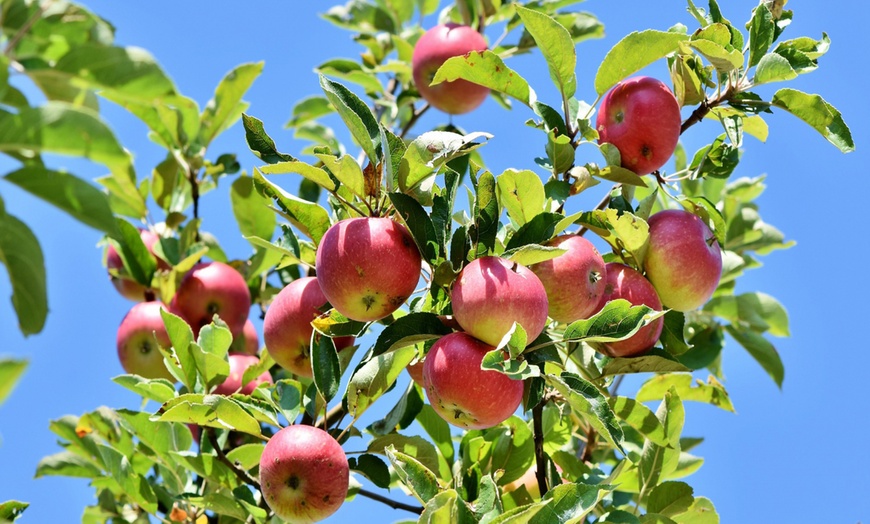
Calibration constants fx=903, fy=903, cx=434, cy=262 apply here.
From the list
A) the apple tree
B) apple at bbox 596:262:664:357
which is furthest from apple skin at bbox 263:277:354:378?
apple at bbox 596:262:664:357

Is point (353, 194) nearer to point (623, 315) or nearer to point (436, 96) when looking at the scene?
point (623, 315)

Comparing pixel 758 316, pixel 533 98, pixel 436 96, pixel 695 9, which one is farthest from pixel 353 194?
pixel 758 316

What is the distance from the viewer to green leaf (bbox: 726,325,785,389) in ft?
9.91

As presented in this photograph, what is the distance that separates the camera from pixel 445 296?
1964 mm

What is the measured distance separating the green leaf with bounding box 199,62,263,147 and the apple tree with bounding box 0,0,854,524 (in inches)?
0.4

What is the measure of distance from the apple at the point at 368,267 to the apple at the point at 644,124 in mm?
644

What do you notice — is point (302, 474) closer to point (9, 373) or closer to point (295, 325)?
point (295, 325)

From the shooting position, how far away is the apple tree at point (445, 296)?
1.75 meters

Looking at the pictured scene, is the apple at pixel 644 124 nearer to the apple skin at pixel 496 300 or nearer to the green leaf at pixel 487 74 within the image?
the green leaf at pixel 487 74

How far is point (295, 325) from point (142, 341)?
0.85m

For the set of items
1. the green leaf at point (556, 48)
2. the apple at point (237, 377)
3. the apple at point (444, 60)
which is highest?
the apple at point (444, 60)

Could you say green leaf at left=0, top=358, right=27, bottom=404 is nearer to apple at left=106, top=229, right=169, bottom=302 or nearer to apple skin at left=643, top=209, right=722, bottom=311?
apple skin at left=643, top=209, right=722, bottom=311

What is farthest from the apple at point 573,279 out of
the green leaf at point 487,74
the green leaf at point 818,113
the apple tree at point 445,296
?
the green leaf at point 818,113

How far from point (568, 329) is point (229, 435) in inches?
54.6
